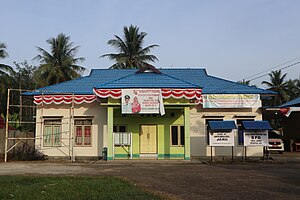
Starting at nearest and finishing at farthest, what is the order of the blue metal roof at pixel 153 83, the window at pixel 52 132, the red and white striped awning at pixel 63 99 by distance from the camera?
the blue metal roof at pixel 153 83, the red and white striped awning at pixel 63 99, the window at pixel 52 132

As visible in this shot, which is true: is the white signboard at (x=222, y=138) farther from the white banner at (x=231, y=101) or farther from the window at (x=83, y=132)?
the window at (x=83, y=132)

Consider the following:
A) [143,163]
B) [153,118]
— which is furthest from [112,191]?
[153,118]

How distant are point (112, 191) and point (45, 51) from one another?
3123 cm

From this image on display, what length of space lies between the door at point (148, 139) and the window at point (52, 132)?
5652mm

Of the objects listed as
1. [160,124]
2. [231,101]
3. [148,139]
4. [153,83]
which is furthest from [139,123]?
[231,101]

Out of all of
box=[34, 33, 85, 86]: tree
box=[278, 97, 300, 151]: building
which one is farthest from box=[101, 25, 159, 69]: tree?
box=[278, 97, 300, 151]: building

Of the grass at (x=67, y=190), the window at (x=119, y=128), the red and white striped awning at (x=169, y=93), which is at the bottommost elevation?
the grass at (x=67, y=190)

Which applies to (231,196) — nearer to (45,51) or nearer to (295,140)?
(295,140)

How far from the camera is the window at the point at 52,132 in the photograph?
77.1 feet

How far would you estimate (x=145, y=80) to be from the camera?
21.6 meters

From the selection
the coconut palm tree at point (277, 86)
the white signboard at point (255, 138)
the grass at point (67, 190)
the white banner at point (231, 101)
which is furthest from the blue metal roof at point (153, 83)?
the coconut palm tree at point (277, 86)

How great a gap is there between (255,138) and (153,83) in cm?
683

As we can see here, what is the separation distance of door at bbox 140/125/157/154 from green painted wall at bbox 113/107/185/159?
0.71 feet

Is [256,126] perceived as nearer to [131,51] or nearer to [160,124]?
[160,124]
